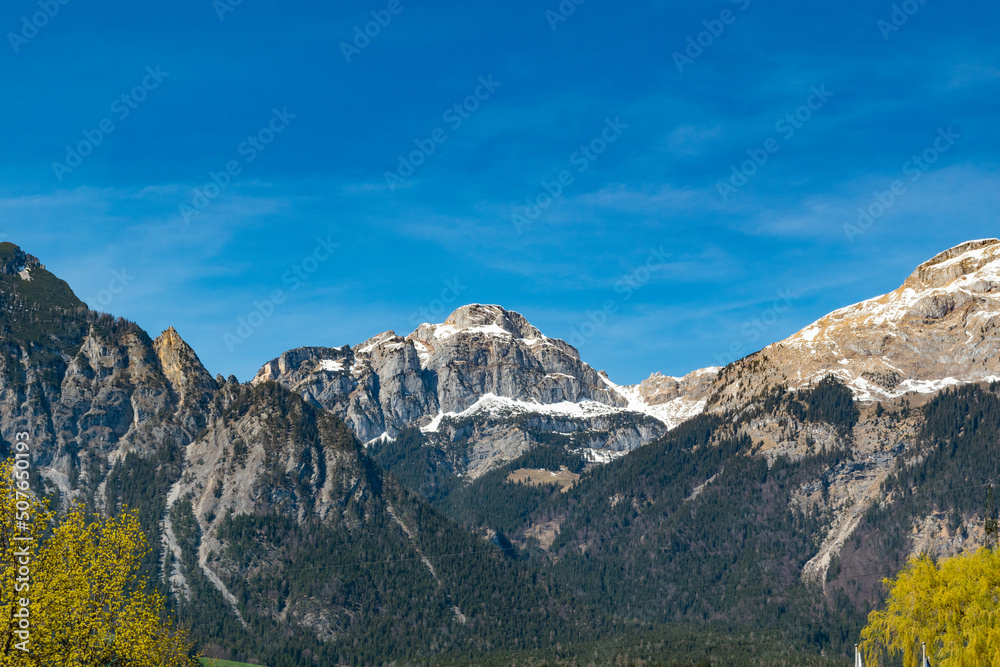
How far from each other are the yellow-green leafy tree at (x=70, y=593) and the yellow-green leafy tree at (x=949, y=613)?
77207 millimetres

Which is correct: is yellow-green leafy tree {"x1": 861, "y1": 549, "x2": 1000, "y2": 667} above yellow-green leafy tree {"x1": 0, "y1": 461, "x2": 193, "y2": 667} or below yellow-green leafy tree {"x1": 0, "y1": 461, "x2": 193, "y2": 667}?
below

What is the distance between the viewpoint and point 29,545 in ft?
251

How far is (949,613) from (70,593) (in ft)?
284

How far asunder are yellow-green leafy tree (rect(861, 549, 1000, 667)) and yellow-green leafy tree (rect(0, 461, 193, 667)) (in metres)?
77.2

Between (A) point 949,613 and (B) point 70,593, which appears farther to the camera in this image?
(A) point 949,613

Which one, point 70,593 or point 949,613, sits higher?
point 70,593

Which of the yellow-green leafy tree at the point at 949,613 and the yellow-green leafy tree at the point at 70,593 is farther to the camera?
the yellow-green leafy tree at the point at 949,613

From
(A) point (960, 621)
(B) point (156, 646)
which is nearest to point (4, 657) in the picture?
(B) point (156, 646)

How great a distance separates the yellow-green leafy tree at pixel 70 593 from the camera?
7588 centimetres

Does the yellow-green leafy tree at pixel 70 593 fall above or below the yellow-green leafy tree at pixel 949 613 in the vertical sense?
above

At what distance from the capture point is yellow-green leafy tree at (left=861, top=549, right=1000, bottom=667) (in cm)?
11044

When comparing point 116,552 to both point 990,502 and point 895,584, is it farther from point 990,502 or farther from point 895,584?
point 990,502

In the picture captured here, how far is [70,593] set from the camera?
7800 cm

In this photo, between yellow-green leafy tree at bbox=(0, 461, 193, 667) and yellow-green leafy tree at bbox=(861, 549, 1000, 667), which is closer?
yellow-green leafy tree at bbox=(0, 461, 193, 667)
